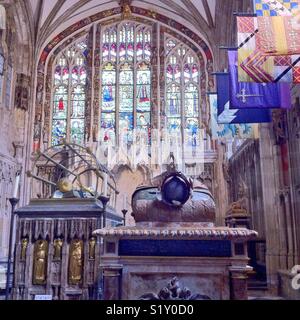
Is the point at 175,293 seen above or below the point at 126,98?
below

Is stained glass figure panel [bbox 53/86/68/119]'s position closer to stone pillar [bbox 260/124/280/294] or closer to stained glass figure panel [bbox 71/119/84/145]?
A: stained glass figure panel [bbox 71/119/84/145]

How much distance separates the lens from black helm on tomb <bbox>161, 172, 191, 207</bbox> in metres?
2.88

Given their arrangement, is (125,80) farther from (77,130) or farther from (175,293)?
(175,293)

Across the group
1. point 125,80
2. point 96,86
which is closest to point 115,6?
point 125,80

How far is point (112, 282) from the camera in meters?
2.71

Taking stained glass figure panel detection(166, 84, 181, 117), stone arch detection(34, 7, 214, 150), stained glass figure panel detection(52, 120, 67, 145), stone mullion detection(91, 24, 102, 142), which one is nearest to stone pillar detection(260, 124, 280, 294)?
stone arch detection(34, 7, 214, 150)

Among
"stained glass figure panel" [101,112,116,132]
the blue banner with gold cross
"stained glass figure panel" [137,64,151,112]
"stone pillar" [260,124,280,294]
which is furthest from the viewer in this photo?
"stained glass figure panel" [137,64,151,112]

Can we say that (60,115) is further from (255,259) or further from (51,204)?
(51,204)

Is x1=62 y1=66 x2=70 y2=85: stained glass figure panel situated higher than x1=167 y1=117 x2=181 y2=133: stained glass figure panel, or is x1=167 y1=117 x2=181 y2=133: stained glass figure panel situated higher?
x1=62 y1=66 x2=70 y2=85: stained glass figure panel

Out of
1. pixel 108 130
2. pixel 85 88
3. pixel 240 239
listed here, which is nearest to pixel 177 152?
pixel 108 130

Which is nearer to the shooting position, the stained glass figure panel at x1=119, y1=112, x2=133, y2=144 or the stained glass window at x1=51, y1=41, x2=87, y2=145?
the stained glass figure panel at x1=119, y1=112, x2=133, y2=144

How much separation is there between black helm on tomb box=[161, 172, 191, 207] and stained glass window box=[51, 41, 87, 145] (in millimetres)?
13513

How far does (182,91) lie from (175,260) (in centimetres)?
1458
